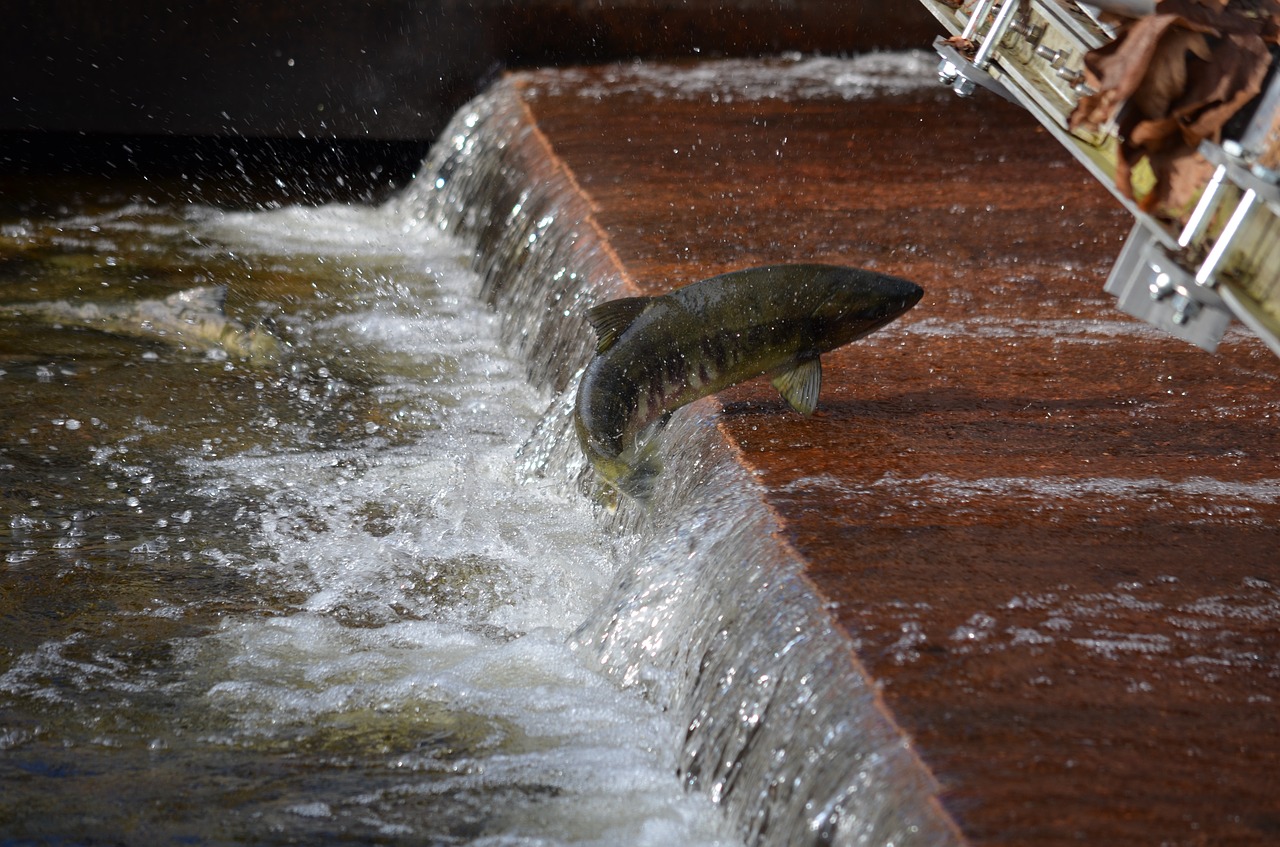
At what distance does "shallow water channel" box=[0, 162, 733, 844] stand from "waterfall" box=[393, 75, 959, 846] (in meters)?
0.11

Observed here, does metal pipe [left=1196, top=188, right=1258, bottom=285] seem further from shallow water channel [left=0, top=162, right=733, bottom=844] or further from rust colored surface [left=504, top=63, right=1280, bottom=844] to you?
shallow water channel [left=0, top=162, right=733, bottom=844]

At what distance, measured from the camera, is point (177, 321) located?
17.0 ft

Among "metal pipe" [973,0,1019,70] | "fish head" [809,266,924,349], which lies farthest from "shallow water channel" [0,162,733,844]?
"metal pipe" [973,0,1019,70]

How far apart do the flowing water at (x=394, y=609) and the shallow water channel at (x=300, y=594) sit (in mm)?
10

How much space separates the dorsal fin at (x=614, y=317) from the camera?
10.4 ft

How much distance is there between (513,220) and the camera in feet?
19.1

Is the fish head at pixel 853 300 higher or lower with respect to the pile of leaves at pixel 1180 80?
lower

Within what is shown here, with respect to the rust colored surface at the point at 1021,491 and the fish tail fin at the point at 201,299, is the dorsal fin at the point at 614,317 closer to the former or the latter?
the rust colored surface at the point at 1021,491

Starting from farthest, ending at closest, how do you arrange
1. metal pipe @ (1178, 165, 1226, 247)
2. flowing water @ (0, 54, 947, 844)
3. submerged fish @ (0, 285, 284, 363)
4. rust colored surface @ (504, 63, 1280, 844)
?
submerged fish @ (0, 285, 284, 363), flowing water @ (0, 54, 947, 844), metal pipe @ (1178, 165, 1226, 247), rust colored surface @ (504, 63, 1280, 844)

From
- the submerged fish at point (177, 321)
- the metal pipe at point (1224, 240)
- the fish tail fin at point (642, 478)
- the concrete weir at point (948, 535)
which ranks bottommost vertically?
the submerged fish at point (177, 321)

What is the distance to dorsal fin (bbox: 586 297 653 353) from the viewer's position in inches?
125

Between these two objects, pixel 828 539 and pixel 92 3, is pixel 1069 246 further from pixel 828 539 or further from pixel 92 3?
pixel 92 3

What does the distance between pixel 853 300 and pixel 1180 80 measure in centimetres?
98

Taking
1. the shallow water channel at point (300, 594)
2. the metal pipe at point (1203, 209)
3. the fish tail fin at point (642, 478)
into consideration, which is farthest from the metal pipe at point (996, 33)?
the shallow water channel at point (300, 594)
